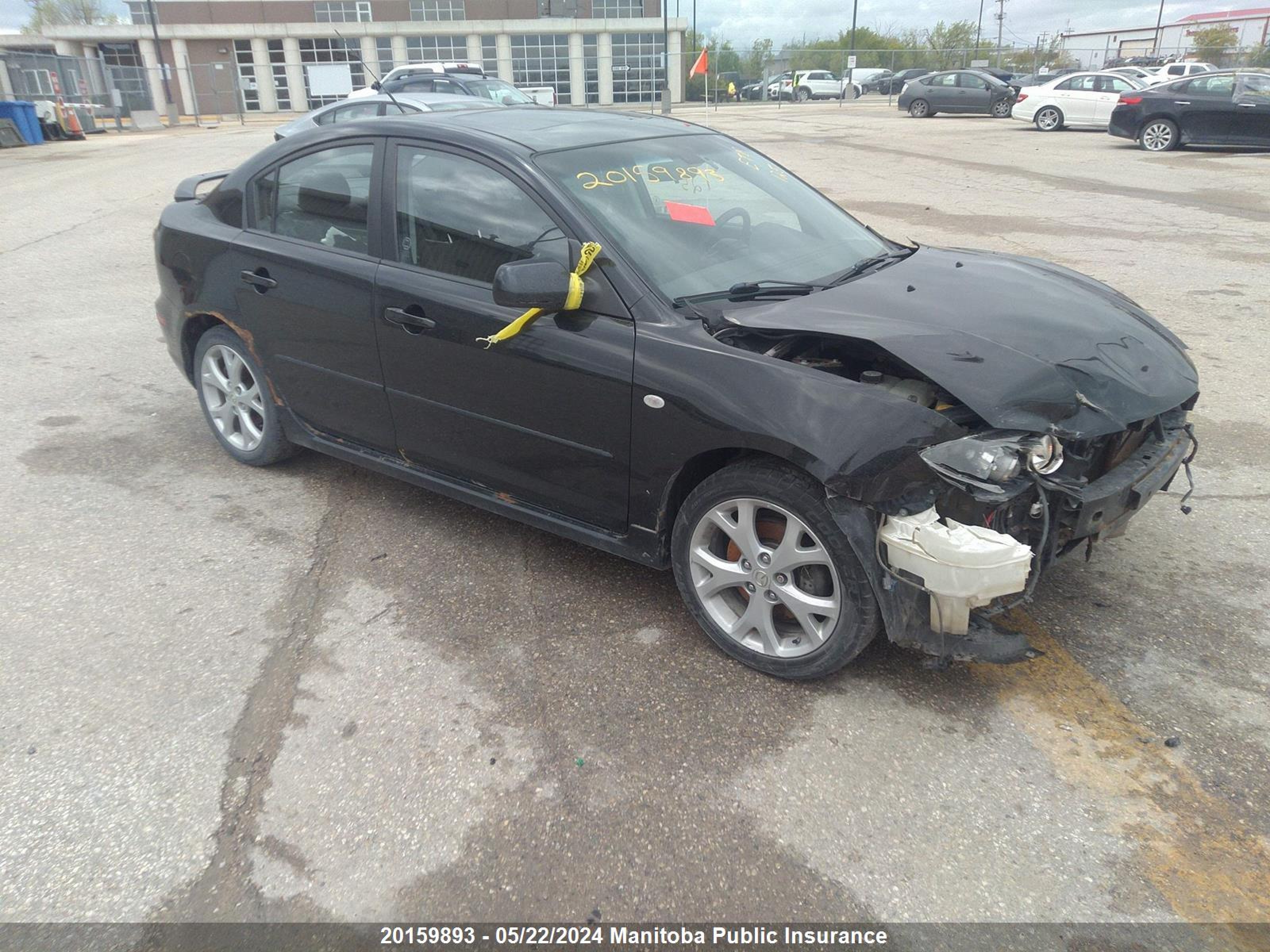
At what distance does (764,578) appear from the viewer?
311 centimetres

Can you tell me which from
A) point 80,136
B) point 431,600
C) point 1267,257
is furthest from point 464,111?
point 80,136

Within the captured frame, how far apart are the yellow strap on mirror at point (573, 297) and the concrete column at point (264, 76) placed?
56.2 metres

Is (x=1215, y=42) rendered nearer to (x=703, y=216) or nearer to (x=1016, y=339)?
(x=703, y=216)

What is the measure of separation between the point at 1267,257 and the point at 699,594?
8829 mm

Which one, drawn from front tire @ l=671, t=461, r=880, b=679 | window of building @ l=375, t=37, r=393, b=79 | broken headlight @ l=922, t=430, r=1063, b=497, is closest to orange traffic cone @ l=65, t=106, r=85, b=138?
window of building @ l=375, t=37, r=393, b=79

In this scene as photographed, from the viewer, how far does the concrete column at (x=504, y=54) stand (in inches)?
2133

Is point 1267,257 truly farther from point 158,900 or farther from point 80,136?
point 80,136

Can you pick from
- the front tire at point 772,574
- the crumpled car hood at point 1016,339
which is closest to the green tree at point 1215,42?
the crumpled car hood at point 1016,339

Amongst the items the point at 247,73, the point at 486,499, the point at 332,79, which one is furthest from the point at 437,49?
the point at 486,499

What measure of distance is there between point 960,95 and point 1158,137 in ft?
43.7

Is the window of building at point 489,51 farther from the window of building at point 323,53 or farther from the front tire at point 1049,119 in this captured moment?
the front tire at point 1049,119

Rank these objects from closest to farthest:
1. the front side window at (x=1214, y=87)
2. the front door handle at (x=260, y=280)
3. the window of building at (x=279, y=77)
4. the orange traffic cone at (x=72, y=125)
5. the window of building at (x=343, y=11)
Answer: the front door handle at (x=260, y=280) < the front side window at (x=1214, y=87) < the orange traffic cone at (x=72, y=125) < the window of building at (x=279, y=77) < the window of building at (x=343, y=11)

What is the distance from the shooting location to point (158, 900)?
93.9 inches

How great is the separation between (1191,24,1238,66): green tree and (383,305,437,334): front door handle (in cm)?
5547
